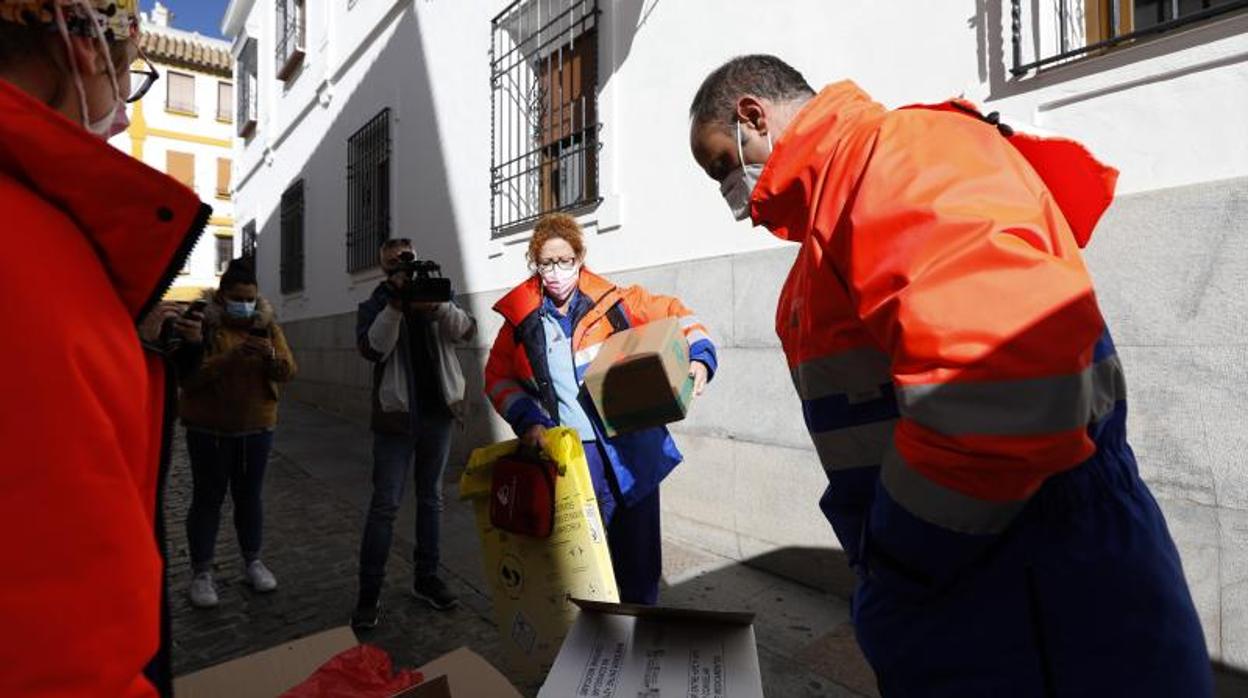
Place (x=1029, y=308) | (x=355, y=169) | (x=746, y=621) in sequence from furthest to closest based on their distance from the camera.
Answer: (x=355, y=169) < (x=746, y=621) < (x=1029, y=308)

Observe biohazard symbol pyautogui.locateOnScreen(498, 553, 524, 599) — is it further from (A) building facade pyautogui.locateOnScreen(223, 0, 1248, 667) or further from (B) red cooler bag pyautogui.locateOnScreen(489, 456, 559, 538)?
(A) building facade pyautogui.locateOnScreen(223, 0, 1248, 667)

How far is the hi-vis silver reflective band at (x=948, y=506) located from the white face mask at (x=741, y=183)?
31.1 inches

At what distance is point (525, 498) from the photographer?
2.41 m

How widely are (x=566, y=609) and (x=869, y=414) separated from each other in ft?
4.88

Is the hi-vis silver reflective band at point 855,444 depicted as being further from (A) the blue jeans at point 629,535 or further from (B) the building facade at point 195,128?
(B) the building facade at point 195,128

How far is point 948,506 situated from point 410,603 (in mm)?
3056

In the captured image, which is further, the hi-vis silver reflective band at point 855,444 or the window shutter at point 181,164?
the window shutter at point 181,164

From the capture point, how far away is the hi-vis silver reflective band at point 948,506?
995 mm

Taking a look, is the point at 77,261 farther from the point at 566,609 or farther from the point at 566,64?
the point at 566,64

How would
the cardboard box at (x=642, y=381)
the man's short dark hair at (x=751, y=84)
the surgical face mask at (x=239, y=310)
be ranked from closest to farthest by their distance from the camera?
the man's short dark hair at (x=751, y=84), the cardboard box at (x=642, y=381), the surgical face mask at (x=239, y=310)

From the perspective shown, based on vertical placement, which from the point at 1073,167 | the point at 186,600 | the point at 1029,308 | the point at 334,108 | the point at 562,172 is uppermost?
the point at 334,108

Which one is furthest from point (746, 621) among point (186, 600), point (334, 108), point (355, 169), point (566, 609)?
point (334, 108)

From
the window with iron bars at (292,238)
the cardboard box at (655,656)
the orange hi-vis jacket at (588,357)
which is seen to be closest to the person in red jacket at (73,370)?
the cardboard box at (655,656)

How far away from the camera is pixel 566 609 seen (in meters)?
2.37
